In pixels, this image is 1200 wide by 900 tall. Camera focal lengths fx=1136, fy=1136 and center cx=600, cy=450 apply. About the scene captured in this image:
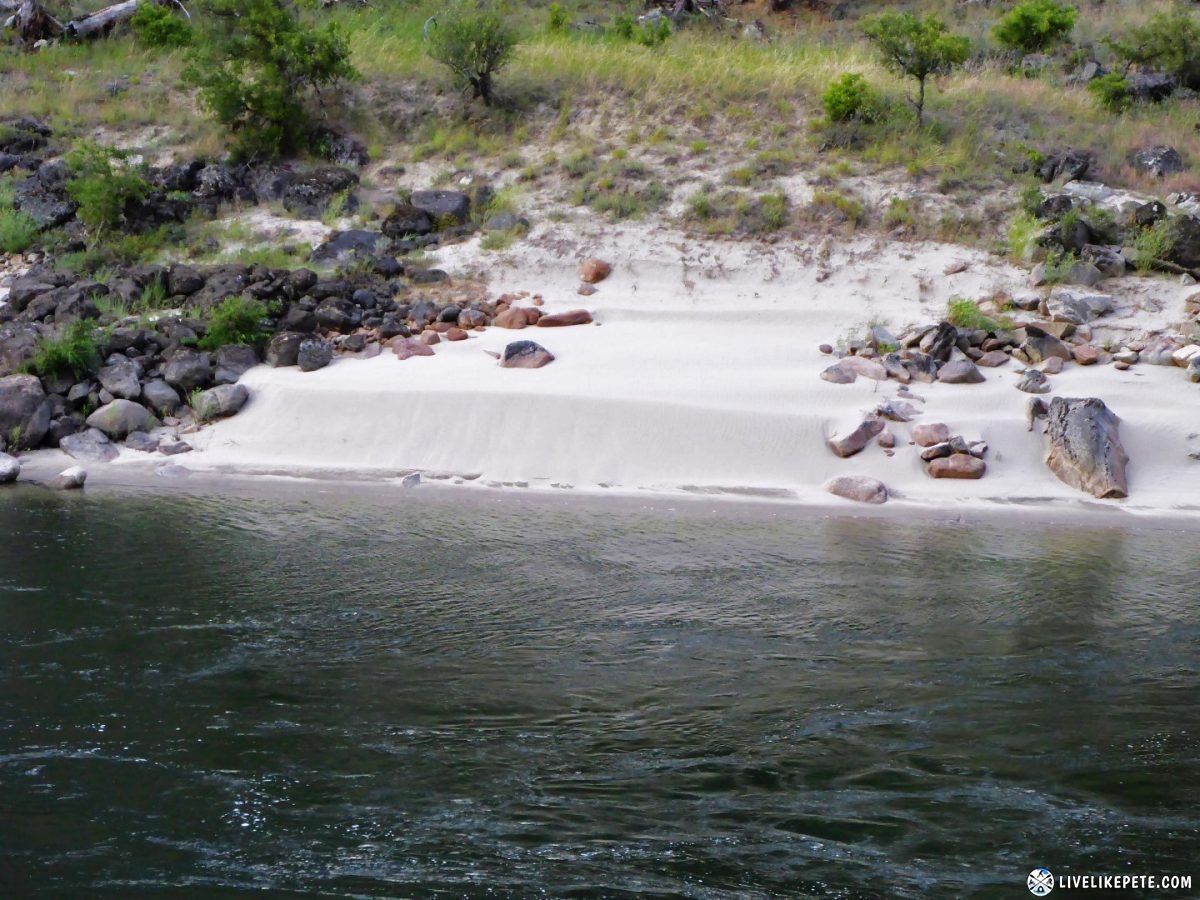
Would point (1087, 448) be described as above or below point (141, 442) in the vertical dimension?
above

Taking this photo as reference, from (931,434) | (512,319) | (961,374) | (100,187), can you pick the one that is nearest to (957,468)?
(931,434)

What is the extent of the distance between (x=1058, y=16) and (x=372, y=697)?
22.6m

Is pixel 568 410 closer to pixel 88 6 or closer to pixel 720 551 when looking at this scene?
pixel 720 551

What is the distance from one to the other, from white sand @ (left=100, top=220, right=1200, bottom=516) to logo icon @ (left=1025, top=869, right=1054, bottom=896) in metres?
6.65

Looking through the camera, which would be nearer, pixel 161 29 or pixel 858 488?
pixel 858 488

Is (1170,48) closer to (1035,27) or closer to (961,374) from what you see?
(1035,27)

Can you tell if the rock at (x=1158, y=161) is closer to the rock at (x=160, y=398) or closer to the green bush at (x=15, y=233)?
the rock at (x=160, y=398)

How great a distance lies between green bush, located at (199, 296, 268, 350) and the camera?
1455 cm

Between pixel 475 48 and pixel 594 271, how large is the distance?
21.6 ft

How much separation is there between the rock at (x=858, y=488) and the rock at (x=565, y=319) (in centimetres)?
505

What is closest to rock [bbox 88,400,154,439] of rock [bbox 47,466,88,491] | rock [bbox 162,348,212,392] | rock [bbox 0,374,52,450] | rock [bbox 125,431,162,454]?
rock [bbox 125,431,162,454]

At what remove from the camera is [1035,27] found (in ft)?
77.3

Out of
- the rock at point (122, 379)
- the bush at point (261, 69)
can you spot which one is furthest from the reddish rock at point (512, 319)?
the bush at point (261, 69)

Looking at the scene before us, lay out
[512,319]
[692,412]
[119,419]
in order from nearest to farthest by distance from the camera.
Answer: [692,412], [119,419], [512,319]
